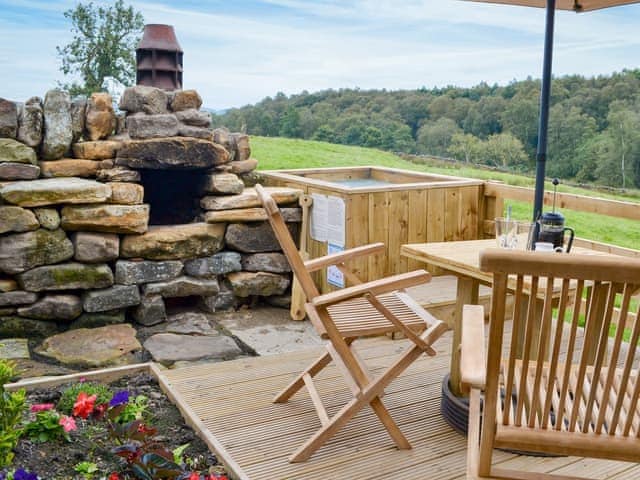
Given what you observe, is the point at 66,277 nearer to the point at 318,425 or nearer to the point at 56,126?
the point at 56,126

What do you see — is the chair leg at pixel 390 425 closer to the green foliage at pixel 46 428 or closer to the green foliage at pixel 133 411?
the green foliage at pixel 133 411

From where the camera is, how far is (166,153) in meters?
4.21

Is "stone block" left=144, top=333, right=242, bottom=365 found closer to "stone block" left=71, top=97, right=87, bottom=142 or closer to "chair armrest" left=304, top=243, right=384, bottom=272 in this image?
"chair armrest" left=304, top=243, right=384, bottom=272

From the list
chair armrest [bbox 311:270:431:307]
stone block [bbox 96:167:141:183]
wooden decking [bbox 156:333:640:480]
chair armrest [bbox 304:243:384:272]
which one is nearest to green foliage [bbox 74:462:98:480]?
wooden decking [bbox 156:333:640:480]

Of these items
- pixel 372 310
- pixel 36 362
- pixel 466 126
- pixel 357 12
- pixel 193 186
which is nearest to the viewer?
pixel 372 310

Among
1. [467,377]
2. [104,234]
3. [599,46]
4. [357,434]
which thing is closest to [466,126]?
[599,46]

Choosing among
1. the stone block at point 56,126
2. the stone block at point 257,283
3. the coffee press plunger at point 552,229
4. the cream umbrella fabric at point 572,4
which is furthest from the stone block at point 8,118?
the coffee press plunger at point 552,229

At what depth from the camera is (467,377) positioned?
1526 mm

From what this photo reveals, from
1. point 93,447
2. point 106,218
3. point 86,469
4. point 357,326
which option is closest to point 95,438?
point 93,447

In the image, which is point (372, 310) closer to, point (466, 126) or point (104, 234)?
point (104, 234)

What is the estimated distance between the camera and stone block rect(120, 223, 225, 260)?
4.12 metres

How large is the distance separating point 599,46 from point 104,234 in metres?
4.40

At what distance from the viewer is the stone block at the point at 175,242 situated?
13.5ft

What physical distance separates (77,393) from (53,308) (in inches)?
52.7
